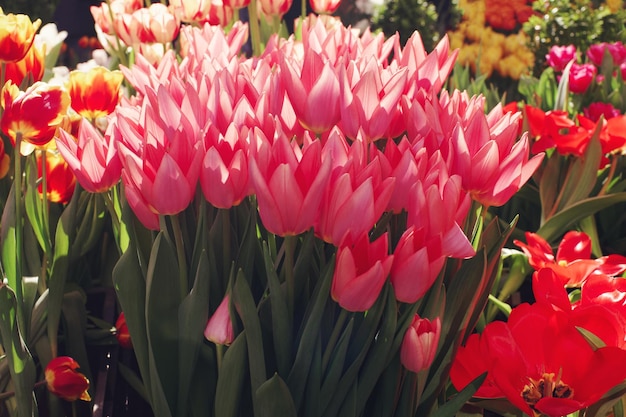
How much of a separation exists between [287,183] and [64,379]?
1.38 ft

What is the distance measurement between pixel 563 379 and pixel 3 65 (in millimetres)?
735

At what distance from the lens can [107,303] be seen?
1.08m

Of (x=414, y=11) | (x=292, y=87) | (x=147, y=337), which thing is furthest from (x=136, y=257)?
(x=414, y=11)

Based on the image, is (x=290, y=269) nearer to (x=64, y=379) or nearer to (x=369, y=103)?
(x=369, y=103)

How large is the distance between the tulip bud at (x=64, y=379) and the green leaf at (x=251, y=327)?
290 mm

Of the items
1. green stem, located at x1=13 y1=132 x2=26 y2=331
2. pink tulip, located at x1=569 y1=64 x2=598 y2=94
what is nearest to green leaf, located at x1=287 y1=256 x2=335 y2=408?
green stem, located at x1=13 y1=132 x2=26 y2=331

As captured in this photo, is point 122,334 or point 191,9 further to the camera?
point 191,9

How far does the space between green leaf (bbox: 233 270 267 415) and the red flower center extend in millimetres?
233

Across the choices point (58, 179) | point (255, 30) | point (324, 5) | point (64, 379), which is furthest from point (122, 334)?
point (324, 5)

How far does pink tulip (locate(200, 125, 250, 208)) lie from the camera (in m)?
Answer: 0.62

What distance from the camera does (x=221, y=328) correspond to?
650 mm

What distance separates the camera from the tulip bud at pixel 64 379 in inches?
34.0

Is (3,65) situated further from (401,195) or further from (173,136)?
(401,195)

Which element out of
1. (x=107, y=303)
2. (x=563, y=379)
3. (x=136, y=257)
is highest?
(x=136, y=257)
